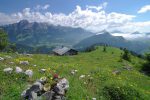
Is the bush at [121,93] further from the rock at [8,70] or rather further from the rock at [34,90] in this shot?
the rock at [8,70]

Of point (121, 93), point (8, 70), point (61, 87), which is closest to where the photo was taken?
point (61, 87)

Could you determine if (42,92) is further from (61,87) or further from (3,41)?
(3,41)

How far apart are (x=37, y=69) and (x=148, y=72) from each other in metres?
35.3

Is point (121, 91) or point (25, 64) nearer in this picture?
point (121, 91)

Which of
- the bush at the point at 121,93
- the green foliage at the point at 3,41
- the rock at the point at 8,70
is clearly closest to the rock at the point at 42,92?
the rock at the point at 8,70

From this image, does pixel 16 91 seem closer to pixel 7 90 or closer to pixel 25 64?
pixel 7 90

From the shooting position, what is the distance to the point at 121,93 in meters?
27.4

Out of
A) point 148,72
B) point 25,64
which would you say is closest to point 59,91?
point 25,64

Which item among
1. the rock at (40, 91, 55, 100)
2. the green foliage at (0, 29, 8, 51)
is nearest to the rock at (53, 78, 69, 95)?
the rock at (40, 91, 55, 100)

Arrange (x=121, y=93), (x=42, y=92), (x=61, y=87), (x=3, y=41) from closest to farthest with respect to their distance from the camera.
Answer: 1. (x=42, y=92)
2. (x=61, y=87)
3. (x=121, y=93)
4. (x=3, y=41)

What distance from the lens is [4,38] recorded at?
393ft

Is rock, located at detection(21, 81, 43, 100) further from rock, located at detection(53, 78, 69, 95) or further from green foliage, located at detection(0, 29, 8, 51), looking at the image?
green foliage, located at detection(0, 29, 8, 51)

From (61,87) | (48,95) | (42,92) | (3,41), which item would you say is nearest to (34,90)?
(42,92)

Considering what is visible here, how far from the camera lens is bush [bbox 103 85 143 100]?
27.1m
